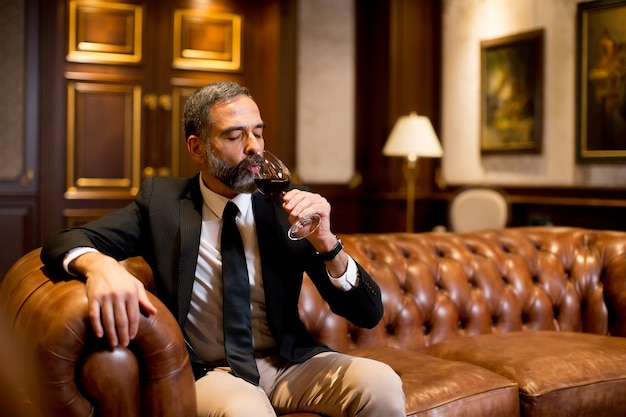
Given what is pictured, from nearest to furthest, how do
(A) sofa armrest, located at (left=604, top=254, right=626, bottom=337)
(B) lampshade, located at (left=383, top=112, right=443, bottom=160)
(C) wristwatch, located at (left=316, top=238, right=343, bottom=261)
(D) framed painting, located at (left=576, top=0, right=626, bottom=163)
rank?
(C) wristwatch, located at (left=316, top=238, right=343, bottom=261), (A) sofa armrest, located at (left=604, top=254, right=626, bottom=337), (D) framed painting, located at (left=576, top=0, right=626, bottom=163), (B) lampshade, located at (left=383, top=112, right=443, bottom=160)

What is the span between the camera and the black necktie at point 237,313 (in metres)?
1.87

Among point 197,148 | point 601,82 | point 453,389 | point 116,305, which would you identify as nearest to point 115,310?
point 116,305

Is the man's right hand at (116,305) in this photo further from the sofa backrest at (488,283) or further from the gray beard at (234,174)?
the sofa backrest at (488,283)

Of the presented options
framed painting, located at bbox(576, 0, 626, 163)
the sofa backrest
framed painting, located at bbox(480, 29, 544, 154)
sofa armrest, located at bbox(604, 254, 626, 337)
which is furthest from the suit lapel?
framed painting, located at bbox(480, 29, 544, 154)

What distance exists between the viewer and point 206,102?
2.05 metres

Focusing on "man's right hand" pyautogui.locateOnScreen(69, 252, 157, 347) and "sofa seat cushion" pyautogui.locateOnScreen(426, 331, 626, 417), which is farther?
"sofa seat cushion" pyautogui.locateOnScreen(426, 331, 626, 417)

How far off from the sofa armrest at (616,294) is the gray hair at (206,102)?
1660 mm

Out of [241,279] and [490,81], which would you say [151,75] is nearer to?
[490,81]

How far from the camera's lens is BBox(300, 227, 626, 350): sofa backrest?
8.59 ft

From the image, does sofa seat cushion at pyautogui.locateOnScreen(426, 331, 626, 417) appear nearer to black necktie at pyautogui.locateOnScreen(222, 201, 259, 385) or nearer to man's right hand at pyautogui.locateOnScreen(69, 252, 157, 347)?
black necktie at pyautogui.locateOnScreen(222, 201, 259, 385)

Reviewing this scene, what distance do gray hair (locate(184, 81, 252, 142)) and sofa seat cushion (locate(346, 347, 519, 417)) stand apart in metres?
0.87

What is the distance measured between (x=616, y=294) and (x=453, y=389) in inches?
44.6

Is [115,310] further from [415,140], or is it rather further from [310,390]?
[415,140]

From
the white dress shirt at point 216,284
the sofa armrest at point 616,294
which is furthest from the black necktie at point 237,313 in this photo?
the sofa armrest at point 616,294
